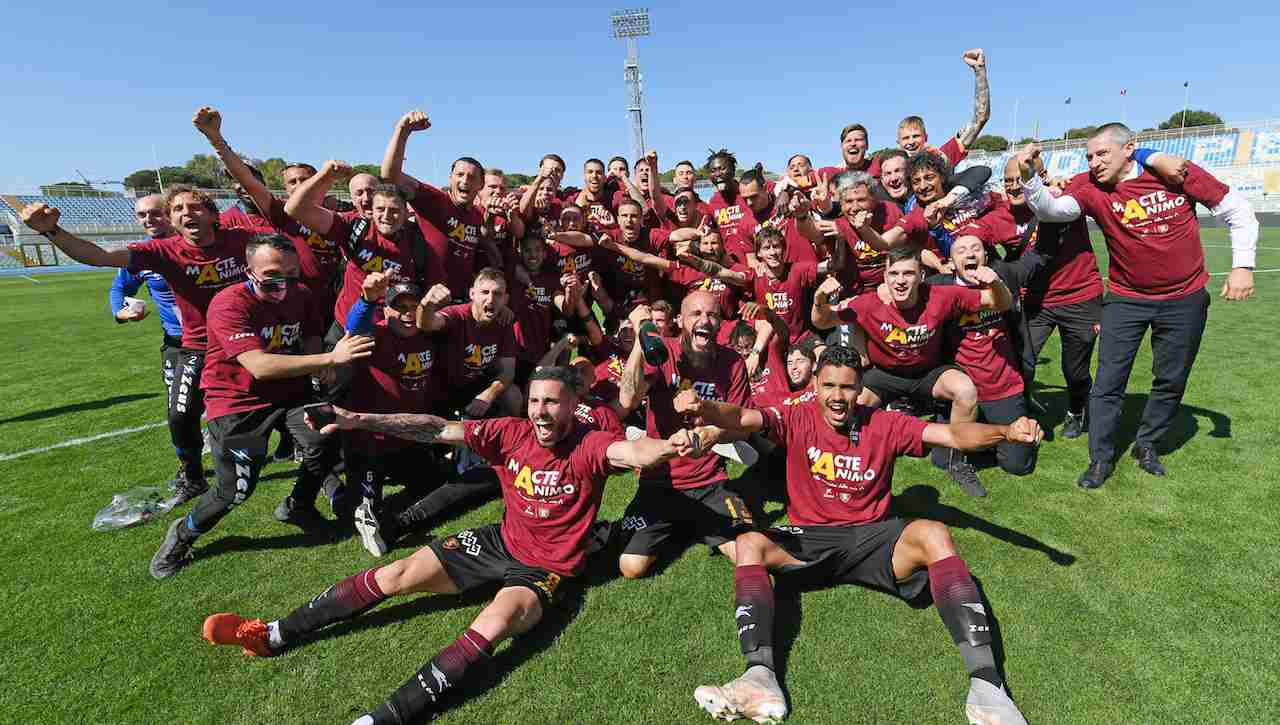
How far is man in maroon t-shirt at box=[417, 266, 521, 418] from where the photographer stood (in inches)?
216

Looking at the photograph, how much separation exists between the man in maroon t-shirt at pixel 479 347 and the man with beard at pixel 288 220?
1.08 meters

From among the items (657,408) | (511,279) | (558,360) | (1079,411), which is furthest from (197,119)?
(1079,411)

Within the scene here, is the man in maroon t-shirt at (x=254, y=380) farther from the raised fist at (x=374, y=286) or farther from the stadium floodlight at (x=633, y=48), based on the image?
the stadium floodlight at (x=633, y=48)

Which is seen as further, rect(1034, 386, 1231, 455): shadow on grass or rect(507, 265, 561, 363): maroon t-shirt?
rect(507, 265, 561, 363): maroon t-shirt

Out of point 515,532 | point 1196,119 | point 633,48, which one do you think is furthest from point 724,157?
point 1196,119

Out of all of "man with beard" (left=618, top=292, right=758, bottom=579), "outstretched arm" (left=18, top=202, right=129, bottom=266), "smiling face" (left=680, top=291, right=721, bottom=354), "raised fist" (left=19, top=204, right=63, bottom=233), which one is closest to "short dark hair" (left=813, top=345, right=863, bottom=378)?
"man with beard" (left=618, top=292, right=758, bottom=579)

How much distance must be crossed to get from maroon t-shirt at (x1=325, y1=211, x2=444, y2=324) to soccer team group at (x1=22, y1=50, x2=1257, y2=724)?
0.03 metres

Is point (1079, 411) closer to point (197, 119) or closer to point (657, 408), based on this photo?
point (657, 408)

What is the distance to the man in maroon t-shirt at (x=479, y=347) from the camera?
549cm

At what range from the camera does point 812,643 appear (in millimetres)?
3531

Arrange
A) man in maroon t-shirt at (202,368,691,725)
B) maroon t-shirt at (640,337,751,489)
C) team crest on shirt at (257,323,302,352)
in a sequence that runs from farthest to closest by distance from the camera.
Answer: maroon t-shirt at (640,337,751,489)
team crest on shirt at (257,323,302,352)
man in maroon t-shirt at (202,368,691,725)

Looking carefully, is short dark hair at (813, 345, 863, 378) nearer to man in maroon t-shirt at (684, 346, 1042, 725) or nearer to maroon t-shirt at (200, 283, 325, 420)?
man in maroon t-shirt at (684, 346, 1042, 725)

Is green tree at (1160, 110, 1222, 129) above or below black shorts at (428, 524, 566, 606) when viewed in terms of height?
above

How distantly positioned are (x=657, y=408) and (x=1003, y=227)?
4303mm
